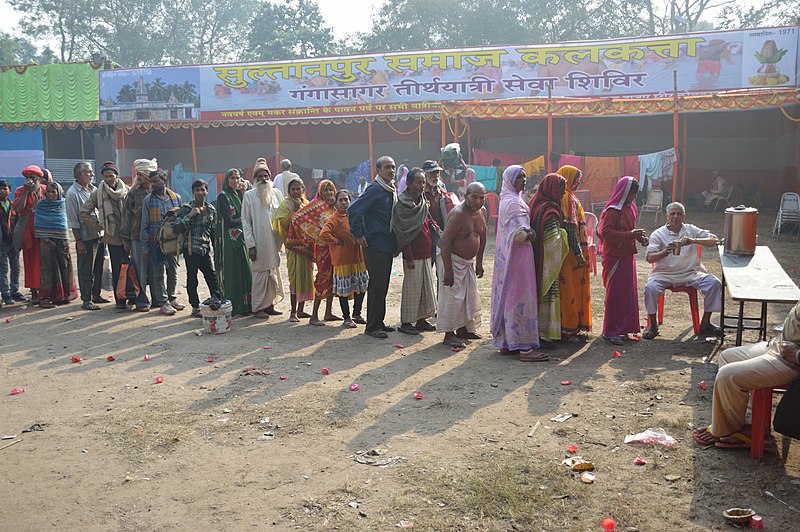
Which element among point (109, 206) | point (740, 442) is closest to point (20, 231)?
point (109, 206)

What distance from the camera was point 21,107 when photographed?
862 inches

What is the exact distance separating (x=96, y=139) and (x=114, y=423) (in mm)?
19024

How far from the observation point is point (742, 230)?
582 cm

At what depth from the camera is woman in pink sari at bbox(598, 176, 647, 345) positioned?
6.29 meters

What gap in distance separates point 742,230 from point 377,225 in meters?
3.13

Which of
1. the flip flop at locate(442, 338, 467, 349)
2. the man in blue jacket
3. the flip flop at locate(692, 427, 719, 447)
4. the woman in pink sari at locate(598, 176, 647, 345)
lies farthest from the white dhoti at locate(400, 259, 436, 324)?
the flip flop at locate(692, 427, 719, 447)

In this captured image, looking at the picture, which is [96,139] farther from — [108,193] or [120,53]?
[120,53]

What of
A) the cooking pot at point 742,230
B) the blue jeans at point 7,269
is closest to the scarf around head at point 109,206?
the blue jeans at point 7,269

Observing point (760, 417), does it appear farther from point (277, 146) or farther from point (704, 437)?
point (277, 146)

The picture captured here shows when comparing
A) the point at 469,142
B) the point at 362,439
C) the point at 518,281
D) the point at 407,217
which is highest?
the point at 469,142

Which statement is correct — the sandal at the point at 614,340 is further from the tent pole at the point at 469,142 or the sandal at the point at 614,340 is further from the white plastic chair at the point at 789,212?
the tent pole at the point at 469,142

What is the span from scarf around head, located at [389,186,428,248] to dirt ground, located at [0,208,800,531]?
100 centimetres

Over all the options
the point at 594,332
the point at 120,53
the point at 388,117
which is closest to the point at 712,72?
the point at 388,117

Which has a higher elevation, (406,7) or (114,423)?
(406,7)
